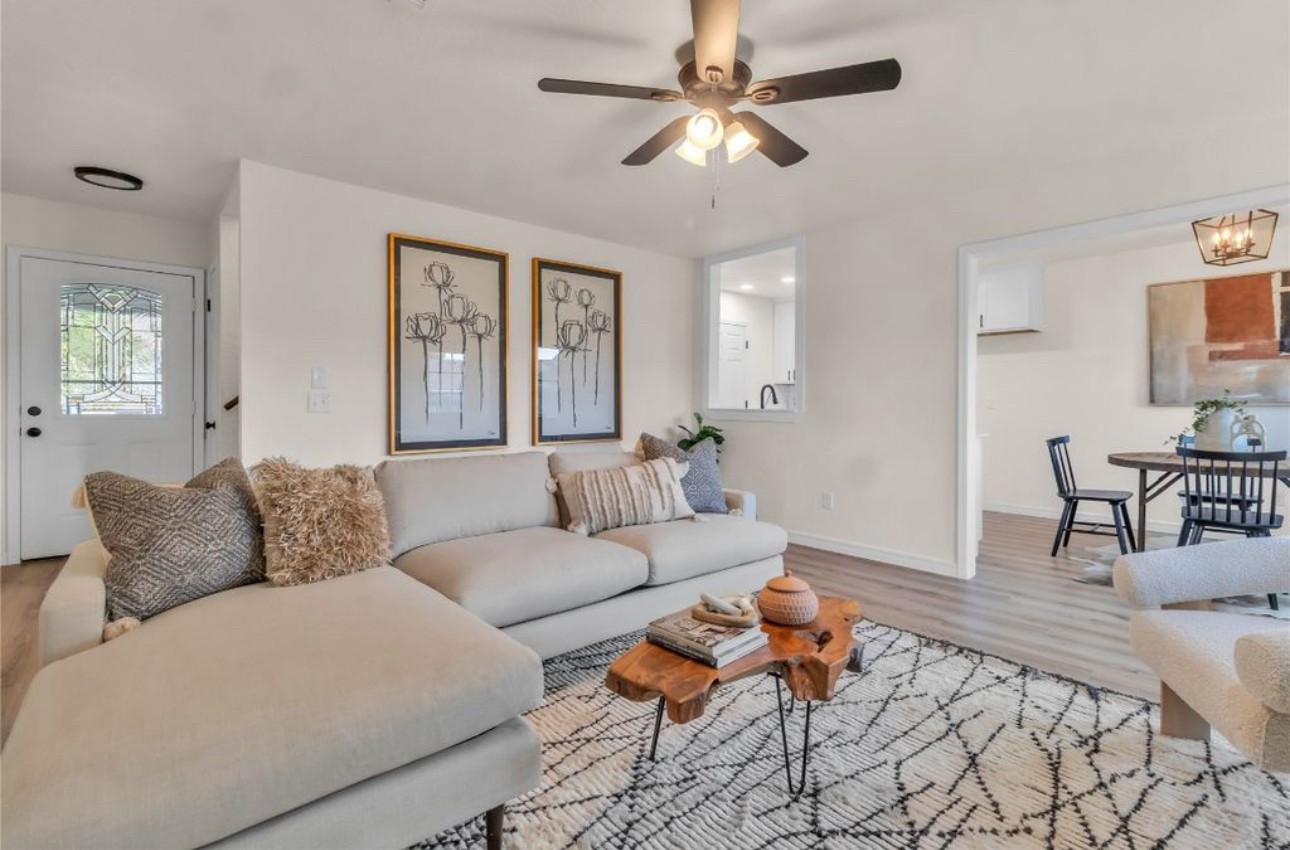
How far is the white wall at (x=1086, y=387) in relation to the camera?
500 cm

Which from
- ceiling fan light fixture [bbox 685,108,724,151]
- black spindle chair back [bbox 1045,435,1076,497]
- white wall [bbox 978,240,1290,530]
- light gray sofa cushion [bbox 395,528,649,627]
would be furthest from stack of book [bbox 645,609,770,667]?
white wall [bbox 978,240,1290,530]

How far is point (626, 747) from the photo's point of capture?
1.86 m

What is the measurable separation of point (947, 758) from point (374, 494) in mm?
2213

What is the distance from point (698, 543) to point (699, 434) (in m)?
2.21

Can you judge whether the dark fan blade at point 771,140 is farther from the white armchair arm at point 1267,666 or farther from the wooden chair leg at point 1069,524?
the wooden chair leg at point 1069,524

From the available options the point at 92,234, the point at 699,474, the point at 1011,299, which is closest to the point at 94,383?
the point at 92,234

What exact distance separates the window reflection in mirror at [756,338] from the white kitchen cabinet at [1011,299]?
6.23 ft

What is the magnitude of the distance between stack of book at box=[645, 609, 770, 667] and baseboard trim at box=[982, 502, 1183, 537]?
5.02 metres

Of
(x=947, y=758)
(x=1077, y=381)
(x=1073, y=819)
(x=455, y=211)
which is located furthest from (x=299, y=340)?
(x=1077, y=381)

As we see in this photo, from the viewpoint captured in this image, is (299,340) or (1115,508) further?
(1115,508)

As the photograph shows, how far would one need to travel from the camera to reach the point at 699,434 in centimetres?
494

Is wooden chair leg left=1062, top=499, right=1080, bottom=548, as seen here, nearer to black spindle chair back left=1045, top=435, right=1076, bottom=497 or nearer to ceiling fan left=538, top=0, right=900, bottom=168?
black spindle chair back left=1045, top=435, right=1076, bottom=497

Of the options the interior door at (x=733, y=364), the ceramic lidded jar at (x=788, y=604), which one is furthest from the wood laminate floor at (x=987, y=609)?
the interior door at (x=733, y=364)

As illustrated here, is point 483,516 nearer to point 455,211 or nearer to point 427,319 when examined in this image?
point 427,319
